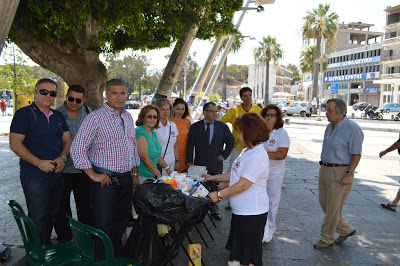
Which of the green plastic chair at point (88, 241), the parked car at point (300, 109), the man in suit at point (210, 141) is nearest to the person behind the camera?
the green plastic chair at point (88, 241)

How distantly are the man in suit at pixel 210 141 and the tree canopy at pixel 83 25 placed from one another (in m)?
2.12

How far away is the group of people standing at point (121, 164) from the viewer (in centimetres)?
306

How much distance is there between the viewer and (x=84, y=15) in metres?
5.39

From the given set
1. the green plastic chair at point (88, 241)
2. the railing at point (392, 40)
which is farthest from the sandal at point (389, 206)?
the railing at point (392, 40)

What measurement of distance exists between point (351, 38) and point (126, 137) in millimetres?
84091

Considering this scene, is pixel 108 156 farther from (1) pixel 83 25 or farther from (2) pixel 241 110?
(1) pixel 83 25

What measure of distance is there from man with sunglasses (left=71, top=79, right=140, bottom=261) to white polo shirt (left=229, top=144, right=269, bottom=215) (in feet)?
3.61

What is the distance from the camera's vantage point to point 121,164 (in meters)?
Result: 3.29

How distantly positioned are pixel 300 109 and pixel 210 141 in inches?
1340

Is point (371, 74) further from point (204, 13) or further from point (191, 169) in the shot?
point (191, 169)

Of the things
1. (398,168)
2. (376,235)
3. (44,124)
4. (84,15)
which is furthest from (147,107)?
(398,168)

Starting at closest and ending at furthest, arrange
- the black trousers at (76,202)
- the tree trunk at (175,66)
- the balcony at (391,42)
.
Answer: the black trousers at (76,202) < the tree trunk at (175,66) < the balcony at (391,42)

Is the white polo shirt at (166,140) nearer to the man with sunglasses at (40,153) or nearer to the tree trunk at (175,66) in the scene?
the man with sunglasses at (40,153)

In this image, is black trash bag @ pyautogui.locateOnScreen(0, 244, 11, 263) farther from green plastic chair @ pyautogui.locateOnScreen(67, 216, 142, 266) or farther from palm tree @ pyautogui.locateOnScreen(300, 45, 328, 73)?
palm tree @ pyautogui.locateOnScreen(300, 45, 328, 73)
